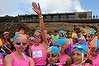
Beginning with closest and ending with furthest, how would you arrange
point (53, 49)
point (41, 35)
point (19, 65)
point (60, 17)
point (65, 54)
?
point (19, 65), point (53, 49), point (65, 54), point (41, 35), point (60, 17)

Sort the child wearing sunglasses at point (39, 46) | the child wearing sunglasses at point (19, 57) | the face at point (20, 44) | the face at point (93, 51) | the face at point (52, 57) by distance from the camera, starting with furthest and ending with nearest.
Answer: the child wearing sunglasses at point (39, 46)
the face at point (93, 51)
the face at point (52, 57)
the face at point (20, 44)
the child wearing sunglasses at point (19, 57)

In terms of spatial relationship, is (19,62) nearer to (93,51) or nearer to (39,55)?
(93,51)

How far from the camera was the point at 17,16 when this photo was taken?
9438cm

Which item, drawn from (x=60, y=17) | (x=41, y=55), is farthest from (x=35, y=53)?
(x=60, y=17)

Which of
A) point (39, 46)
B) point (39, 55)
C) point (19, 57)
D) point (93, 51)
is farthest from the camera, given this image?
point (39, 46)

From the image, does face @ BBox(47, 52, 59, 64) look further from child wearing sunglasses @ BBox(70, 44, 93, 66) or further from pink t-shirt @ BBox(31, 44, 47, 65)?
pink t-shirt @ BBox(31, 44, 47, 65)

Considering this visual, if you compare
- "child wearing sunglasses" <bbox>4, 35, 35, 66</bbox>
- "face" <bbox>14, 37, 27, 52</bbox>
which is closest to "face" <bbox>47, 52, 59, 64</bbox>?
"child wearing sunglasses" <bbox>4, 35, 35, 66</bbox>

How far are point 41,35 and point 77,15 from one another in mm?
82108

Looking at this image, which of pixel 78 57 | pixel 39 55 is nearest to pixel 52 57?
pixel 78 57

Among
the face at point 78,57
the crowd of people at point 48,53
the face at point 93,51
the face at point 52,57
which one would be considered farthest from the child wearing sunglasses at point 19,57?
the face at point 93,51

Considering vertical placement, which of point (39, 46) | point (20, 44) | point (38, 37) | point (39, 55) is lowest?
point (39, 55)

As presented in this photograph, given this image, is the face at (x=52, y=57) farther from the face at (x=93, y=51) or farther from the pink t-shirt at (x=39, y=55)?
the pink t-shirt at (x=39, y=55)

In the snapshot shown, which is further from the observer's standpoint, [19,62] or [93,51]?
[93,51]

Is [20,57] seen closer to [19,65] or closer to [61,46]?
[19,65]
